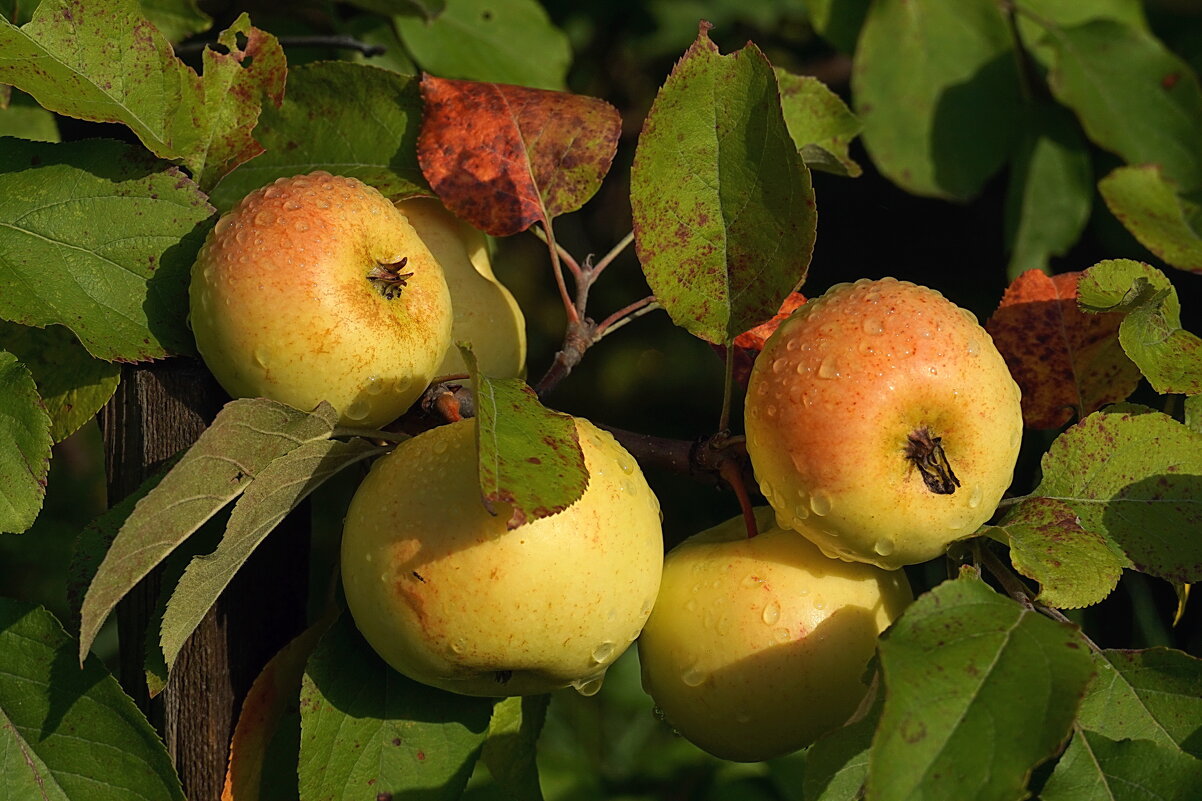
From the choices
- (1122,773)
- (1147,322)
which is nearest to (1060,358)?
(1147,322)

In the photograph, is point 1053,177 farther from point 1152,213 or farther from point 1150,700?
point 1150,700

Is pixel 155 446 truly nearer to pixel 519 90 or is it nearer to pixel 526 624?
pixel 526 624

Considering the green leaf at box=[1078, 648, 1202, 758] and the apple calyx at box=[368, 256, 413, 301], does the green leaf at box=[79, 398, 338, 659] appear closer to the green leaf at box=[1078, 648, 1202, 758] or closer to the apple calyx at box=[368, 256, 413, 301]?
the apple calyx at box=[368, 256, 413, 301]

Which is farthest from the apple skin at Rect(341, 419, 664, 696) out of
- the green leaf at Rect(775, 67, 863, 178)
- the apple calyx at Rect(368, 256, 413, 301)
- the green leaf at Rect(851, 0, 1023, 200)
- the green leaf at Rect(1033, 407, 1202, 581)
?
the green leaf at Rect(851, 0, 1023, 200)

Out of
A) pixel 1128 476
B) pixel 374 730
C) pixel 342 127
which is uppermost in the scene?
pixel 342 127

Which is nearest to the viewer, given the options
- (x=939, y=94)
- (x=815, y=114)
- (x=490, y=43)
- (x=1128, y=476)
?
(x=1128, y=476)

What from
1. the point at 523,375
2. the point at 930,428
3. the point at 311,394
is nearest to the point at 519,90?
the point at 523,375

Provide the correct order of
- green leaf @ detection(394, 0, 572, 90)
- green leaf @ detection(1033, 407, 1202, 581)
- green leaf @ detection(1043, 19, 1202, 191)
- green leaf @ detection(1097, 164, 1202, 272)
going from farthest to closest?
green leaf @ detection(1043, 19, 1202, 191) < green leaf @ detection(394, 0, 572, 90) < green leaf @ detection(1097, 164, 1202, 272) < green leaf @ detection(1033, 407, 1202, 581)
